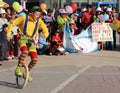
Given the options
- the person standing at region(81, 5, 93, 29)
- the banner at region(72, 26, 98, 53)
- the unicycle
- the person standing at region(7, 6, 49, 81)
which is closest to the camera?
the unicycle

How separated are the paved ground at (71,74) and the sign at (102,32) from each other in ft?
4.37

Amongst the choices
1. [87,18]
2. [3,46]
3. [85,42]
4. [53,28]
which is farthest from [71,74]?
[87,18]

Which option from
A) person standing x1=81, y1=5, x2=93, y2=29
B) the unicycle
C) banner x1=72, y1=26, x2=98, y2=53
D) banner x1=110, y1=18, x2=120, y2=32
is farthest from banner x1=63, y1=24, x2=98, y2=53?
the unicycle

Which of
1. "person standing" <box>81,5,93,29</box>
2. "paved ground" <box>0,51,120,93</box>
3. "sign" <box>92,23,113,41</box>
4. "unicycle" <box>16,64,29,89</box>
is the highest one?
"person standing" <box>81,5,93,29</box>

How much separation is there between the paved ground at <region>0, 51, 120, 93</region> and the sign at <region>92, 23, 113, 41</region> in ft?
4.37

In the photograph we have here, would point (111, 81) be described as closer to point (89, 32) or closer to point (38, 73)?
point (38, 73)

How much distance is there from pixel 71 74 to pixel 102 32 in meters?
6.55

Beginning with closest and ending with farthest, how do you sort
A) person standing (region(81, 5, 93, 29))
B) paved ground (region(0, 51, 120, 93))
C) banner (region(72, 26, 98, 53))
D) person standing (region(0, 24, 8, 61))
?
paved ground (region(0, 51, 120, 93)), person standing (region(0, 24, 8, 61)), banner (region(72, 26, 98, 53)), person standing (region(81, 5, 93, 29))

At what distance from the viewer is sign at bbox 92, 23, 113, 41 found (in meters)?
18.0

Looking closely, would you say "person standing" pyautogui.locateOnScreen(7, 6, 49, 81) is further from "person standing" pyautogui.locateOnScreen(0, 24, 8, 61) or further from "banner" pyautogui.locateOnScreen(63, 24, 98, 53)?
"banner" pyautogui.locateOnScreen(63, 24, 98, 53)

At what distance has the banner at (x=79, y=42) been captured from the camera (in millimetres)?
17406

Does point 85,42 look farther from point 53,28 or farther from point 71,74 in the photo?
point 71,74

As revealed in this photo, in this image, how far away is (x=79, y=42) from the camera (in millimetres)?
17688

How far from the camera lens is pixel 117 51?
17.9 metres
